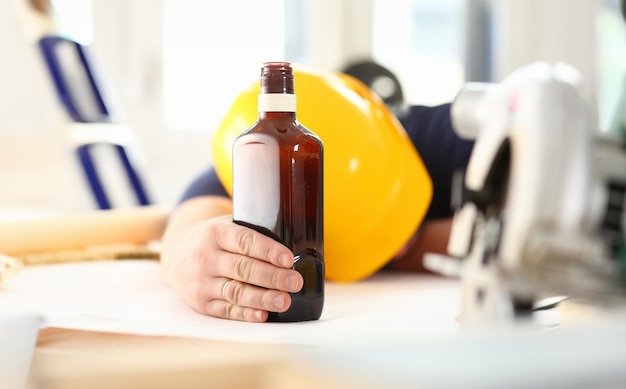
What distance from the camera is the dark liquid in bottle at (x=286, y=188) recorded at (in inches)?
22.7

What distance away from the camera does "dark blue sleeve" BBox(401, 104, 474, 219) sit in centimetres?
98

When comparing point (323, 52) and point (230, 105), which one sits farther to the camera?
point (323, 52)

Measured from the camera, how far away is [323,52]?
2.34 m

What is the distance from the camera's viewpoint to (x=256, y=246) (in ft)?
1.96

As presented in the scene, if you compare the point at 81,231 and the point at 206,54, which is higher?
the point at 206,54

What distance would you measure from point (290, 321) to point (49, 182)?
169cm

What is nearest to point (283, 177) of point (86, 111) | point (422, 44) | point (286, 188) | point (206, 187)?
point (286, 188)

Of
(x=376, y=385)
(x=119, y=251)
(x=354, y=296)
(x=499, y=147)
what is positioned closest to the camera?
(x=376, y=385)

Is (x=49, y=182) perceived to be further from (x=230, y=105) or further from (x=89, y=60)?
(x=230, y=105)

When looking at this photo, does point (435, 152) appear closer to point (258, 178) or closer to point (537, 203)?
point (258, 178)

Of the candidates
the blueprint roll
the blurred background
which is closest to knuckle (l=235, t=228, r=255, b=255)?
the blueprint roll

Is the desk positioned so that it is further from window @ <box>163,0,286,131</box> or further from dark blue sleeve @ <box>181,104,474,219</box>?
window @ <box>163,0,286,131</box>

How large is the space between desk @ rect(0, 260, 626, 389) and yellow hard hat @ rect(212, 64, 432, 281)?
78mm

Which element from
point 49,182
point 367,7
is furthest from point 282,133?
point 367,7
